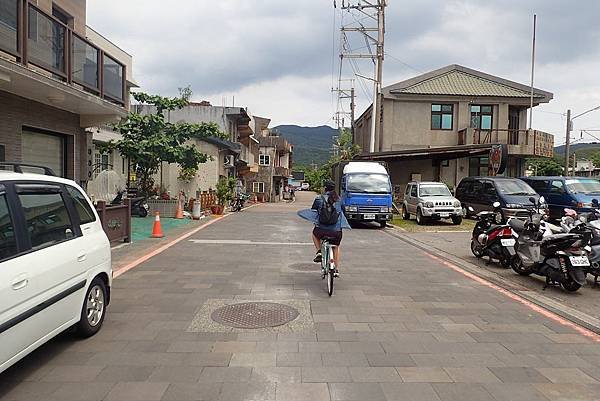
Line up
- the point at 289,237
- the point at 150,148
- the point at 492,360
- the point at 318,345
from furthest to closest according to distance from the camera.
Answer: the point at 150,148 → the point at 289,237 → the point at 318,345 → the point at 492,360

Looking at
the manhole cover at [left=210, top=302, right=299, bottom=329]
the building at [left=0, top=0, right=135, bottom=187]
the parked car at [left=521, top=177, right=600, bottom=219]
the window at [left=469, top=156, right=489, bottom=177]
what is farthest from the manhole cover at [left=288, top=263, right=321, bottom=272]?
the window at [left=469, top=156, right=489, bottom=177]

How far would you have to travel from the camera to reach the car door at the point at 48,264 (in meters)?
3.80

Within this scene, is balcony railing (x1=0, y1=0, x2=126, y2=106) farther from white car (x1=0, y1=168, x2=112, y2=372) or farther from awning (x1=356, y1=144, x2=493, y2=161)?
awning (x1=356, y1=144, x2=493, y2=161)

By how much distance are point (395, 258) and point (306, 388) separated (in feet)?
23.6

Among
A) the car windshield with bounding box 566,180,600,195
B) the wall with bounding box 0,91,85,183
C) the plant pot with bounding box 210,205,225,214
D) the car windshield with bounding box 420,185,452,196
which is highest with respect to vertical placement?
the wall with bounding box 0,91,85,183

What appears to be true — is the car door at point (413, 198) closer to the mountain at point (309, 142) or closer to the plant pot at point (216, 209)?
the plant pot at point (216, 209)

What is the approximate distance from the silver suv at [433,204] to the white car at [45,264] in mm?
14613

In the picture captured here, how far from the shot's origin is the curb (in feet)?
19.5

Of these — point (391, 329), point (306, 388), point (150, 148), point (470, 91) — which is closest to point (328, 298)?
point (391, 329)

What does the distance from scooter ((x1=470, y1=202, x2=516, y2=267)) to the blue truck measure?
7.01 metres

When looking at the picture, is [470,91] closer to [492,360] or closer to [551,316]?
[551,316]

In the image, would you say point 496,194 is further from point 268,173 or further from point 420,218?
point 268,173

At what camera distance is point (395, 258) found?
10789 millimetres

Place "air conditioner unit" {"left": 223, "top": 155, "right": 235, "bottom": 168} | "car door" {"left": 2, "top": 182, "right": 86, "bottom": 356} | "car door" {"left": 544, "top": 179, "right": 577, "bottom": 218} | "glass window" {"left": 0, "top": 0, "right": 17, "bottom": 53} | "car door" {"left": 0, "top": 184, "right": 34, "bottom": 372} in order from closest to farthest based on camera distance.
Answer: "car door" {"left": 0, "top": 184, "right": 34, "bottom": 372}
"car door" {"left": 2, "top": 182, "right": 86, "bottom": 356}
"glass window" {"left": 0, "top": 0, "right": 17, "bottom": 53}
"car door" {"left": 544, "top": 179, "right": 577, "bottom": 218}
"air conditioner unit" {"left": 223, "top": 155, "right": 235, "bottom": 168}
